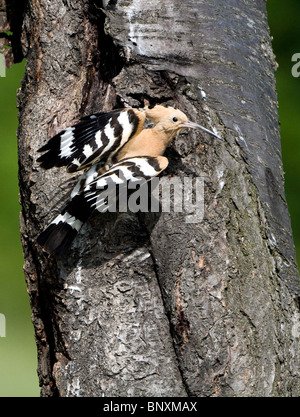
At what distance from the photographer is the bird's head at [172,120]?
2.04 meters

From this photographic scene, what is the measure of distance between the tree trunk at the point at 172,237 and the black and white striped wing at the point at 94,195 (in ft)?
0.19

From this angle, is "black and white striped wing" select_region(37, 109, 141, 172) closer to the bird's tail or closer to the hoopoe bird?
the hoopoe bird

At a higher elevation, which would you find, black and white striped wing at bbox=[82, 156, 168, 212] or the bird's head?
the bird's head

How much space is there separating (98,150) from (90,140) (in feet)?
0.13

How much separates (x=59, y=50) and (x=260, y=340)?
43.1 inches

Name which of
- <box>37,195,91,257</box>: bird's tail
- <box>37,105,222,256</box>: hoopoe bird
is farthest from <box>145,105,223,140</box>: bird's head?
<box>37,195,91,257</box>: bird's tail

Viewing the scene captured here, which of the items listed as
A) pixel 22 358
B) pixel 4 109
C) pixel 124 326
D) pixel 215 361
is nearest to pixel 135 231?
pixel 124 326

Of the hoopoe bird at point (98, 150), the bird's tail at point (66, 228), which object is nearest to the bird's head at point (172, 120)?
the hoopoe bird at point (98, 150)

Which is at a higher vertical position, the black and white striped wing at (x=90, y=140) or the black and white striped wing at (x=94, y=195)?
the black and white striped wing at (x=90, y=140)

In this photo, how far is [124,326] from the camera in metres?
2.00

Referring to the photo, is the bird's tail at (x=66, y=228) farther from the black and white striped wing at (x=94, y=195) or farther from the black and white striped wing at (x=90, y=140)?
the black and white striped wing at (x=90, y=140)

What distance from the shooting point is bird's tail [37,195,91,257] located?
2020 mm

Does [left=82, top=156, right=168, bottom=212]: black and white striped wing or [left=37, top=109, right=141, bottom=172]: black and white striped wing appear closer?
[left=82, top=156, right=168, bottom=212]: black and white striped wing
